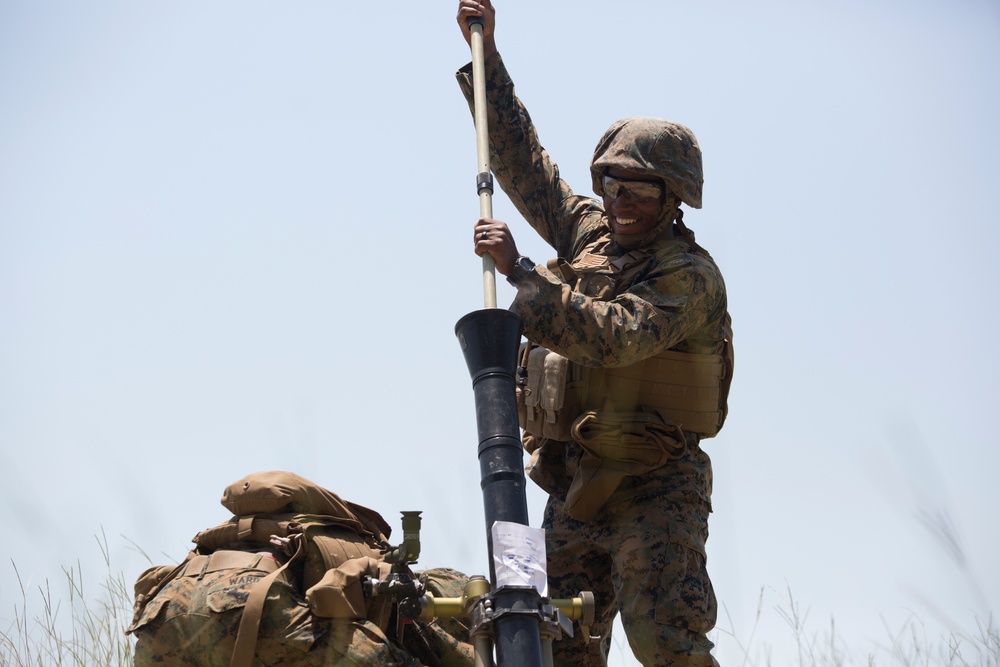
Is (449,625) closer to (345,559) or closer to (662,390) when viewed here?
(345,559)

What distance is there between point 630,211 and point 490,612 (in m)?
2.15

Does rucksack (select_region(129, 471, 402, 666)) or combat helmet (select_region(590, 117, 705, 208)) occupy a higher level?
combat helmet (select_region(590, 117, 705, 208))

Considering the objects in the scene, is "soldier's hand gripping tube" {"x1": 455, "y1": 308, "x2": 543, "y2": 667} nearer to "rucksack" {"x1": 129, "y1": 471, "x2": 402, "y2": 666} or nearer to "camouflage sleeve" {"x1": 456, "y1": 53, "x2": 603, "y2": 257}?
"rucksack" {"x1": 129, "y1": 471, "x2": 402, "y2": 666}

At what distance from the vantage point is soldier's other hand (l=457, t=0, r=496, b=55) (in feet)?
20.1

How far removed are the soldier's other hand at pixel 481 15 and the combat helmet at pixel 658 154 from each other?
2.77 ft

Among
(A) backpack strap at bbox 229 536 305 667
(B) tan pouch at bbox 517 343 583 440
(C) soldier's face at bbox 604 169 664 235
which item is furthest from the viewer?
(C) soldier's face at bbox 604 169 664 235

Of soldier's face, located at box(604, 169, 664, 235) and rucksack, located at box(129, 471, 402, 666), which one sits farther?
soldier's face, located at box(604, 169, 664, 235)

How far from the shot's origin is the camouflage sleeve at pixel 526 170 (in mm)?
6398

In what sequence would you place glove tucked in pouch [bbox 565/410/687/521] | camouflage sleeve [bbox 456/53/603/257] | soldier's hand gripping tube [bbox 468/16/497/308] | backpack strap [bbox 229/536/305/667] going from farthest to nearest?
camouflage sleeve [bbox 456/53/603/257]
glove tucked in pouch [bbox 565/410/687/521]
soldier's hand gripping tube [bbox 468/16/497/308]
backpack strap [bbox 229/536/305/667]

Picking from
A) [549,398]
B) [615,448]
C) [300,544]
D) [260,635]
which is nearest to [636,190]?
[549,398]

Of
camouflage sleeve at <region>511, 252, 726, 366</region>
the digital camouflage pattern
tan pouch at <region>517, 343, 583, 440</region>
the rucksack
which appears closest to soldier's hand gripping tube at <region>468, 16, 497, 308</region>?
camouflage sleeve at <region>511, 252, 726, 366</region>

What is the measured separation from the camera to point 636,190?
5773mm

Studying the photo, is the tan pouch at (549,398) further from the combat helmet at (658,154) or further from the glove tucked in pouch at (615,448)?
the combat helmet at (658,154)

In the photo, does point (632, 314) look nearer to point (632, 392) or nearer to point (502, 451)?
point (632, 392)
